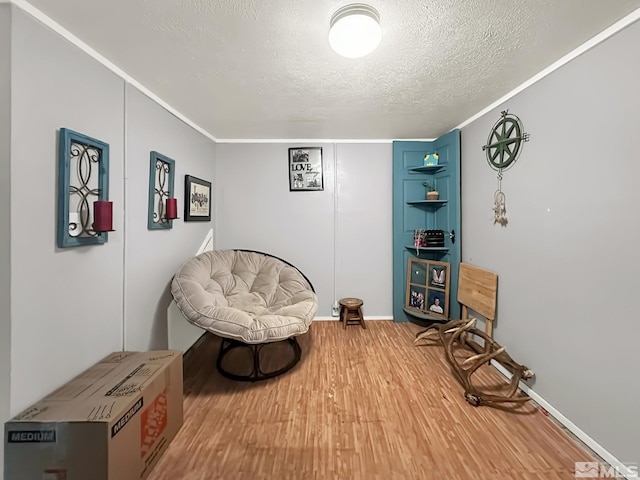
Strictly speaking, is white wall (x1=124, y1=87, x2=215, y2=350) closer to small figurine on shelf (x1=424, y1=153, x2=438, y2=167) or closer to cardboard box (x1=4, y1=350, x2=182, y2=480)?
cardboard box (x1=4, y1=350, x2=182, y2=480)

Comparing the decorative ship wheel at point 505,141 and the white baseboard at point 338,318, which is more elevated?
the decorative ship wheel at point 505,141

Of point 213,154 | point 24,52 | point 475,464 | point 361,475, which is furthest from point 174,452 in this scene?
point 213,154

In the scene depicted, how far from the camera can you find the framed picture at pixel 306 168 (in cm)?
337

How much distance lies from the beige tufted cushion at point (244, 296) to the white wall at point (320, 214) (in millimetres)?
553

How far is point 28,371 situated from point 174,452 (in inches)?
32.4

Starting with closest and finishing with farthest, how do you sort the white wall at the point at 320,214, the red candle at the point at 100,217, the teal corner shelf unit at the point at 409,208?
the red candle at the point at 100,217, the teal corner shelf unit at the point at 409,208, the white wall at the point at 320,214

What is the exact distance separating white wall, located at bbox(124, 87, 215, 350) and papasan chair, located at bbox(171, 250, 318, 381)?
7.2 inches

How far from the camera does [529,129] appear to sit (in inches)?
75.9

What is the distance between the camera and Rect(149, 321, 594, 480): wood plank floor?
1374 mm

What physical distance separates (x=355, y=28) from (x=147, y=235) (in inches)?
76.7

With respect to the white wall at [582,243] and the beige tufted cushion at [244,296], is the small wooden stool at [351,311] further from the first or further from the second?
the white wall at [582,243]

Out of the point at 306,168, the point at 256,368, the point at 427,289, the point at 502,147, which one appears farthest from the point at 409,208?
the point at 256,368

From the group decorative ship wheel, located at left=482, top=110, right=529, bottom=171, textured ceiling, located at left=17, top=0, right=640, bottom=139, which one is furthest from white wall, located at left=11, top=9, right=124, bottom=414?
decorative ship wheel, located at left=482, top=110, right=529, bottom=171

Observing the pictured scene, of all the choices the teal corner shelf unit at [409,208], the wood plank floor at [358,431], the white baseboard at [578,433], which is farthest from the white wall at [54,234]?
the white baseboard at [578,433]
